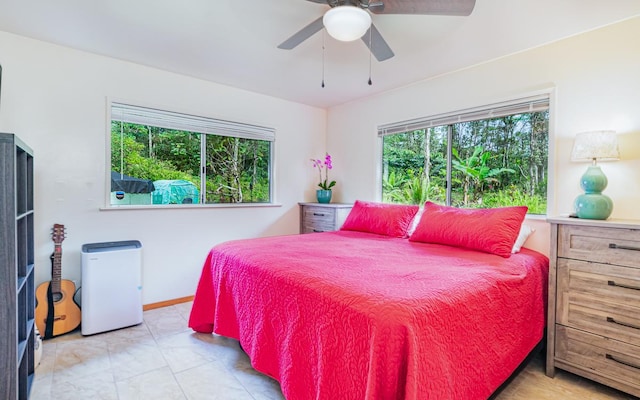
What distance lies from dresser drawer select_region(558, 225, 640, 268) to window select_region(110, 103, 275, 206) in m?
3.00

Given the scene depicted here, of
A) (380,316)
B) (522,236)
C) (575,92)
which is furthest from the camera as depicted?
(522,236)

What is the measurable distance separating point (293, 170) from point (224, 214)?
1085 mm

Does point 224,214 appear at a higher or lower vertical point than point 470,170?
lower

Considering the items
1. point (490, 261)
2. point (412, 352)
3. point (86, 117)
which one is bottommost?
point (412, 352)

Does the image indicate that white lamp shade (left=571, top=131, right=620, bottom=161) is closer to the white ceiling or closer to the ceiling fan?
the white ceiling

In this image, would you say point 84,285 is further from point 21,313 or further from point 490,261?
point 490,261

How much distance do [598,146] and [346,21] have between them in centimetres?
174

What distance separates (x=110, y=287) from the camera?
99.7 inches

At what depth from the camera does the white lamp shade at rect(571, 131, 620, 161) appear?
6.42ft

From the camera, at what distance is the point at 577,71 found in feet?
7.45

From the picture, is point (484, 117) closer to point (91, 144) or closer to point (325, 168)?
point (325, 168)

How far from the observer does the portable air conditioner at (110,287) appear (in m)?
2.45

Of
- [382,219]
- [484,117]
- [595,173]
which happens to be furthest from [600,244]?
[382,219]

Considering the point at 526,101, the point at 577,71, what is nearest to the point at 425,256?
the point at 526,101
